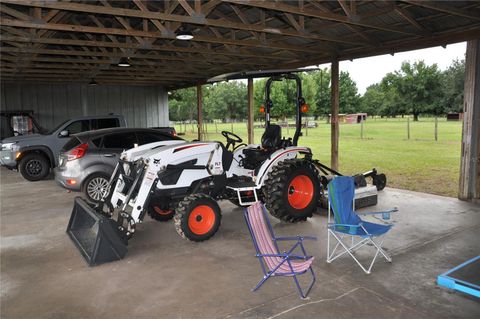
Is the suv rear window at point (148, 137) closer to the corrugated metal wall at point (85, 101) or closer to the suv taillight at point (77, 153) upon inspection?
the suv taillight at point (77, 153)

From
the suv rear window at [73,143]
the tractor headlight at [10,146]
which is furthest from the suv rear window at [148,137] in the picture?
the tractor headlight at [10,146]

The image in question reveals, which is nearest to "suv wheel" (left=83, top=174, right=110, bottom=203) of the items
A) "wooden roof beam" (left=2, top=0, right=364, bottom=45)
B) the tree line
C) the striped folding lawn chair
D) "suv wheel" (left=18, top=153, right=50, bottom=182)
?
"wooden roof beam" (left=2, top=0, right=364, bottom=45)

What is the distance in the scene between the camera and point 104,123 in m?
10.4

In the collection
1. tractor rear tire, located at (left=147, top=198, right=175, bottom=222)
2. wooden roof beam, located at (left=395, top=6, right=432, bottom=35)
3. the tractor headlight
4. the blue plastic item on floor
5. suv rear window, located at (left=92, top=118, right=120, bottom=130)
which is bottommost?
tractor rear tire, located at (left=147, top=198, right=175, bottom=222)

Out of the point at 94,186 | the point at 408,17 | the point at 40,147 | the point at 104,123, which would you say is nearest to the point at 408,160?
the point at 408,17

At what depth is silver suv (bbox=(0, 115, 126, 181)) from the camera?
10203 mm

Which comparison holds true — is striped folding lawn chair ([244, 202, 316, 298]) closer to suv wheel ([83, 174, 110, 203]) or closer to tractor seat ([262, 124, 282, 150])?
tractor seat ([262, 124, 282, 150])

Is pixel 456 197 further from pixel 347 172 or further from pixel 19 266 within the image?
pixel 19 266

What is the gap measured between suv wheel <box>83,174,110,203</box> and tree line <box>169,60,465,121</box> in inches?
755

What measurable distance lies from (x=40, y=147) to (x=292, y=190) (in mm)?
7699

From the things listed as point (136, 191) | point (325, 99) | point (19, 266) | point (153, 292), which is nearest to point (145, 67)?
point (136, 191)

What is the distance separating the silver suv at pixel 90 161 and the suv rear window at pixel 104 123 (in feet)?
9.27

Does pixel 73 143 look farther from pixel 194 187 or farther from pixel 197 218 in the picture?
pixel 197 218

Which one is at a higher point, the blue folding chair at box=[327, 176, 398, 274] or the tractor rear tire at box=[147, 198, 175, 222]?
the blue folding chair at box=[327, 176, 398, 274]
